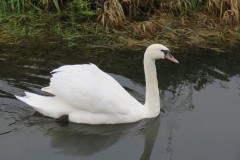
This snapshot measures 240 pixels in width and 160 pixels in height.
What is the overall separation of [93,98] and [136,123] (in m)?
0.63

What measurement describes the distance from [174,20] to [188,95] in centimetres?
270

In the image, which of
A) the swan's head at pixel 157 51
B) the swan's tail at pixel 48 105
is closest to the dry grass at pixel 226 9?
the swan's head at pixel 157 51

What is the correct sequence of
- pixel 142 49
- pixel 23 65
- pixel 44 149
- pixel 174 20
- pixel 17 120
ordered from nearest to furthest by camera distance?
pixel 44 149
pixel 17 120
pixel 23 65
pixel 142 49
pixel 174 20

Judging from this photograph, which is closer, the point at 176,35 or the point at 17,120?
the point at 17,120

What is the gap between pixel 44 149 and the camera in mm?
5332

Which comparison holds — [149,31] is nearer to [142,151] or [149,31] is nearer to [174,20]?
[174,20]

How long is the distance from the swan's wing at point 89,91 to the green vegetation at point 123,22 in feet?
7.71

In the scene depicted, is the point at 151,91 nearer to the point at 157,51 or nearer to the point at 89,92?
the point at 157,51

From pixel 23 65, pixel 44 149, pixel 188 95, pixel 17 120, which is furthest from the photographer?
pixel 23 65

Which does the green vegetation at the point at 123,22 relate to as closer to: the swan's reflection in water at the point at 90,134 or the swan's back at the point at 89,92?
the swan's back at the point at 89,92

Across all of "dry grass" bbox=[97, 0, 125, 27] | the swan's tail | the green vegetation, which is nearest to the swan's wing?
the swan's tail

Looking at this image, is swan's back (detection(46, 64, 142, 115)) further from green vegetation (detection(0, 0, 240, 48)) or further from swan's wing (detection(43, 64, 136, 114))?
green vegetation (detection(0, 0, 240, 48))

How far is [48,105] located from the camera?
19.3 feet

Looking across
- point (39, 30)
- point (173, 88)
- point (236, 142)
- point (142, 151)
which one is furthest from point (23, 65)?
point (236, 142)
